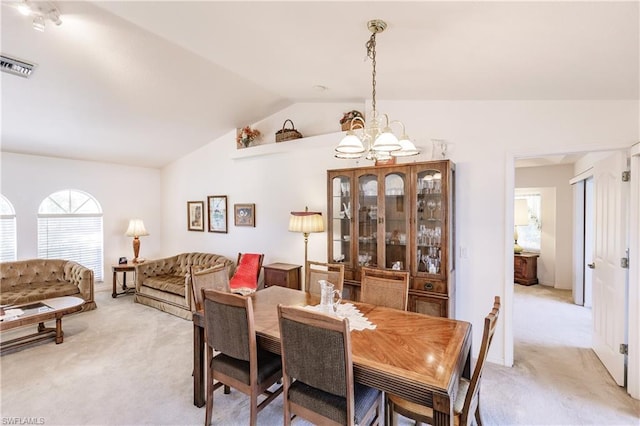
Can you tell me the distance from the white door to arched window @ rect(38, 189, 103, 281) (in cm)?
735

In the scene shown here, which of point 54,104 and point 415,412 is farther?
point 54,104

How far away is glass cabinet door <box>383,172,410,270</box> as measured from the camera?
10.7 feet

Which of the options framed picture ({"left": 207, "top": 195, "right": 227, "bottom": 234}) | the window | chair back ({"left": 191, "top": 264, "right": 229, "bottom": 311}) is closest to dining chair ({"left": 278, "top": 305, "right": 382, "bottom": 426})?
chair back ({"left": 191, "top": 264, "right": 229, "bottom": 311})

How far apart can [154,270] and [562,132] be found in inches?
234

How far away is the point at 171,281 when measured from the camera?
16.3ft

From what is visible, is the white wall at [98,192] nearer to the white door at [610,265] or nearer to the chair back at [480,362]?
the chair back at [480,362]

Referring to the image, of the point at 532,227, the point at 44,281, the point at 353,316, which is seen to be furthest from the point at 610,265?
the point at 44,281

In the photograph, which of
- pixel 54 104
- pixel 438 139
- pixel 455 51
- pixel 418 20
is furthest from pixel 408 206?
pixel 54 104

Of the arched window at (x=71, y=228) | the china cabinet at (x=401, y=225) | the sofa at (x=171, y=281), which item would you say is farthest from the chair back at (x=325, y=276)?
the arched window at (x=71, y=228)

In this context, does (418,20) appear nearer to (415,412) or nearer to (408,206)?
(408,206)

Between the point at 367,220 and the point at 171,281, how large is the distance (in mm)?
3389

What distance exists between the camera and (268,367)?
2.12 m

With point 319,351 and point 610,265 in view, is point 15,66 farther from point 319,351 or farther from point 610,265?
point 610,265

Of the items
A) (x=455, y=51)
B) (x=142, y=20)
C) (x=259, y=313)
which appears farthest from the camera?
(x=142, y=20)
